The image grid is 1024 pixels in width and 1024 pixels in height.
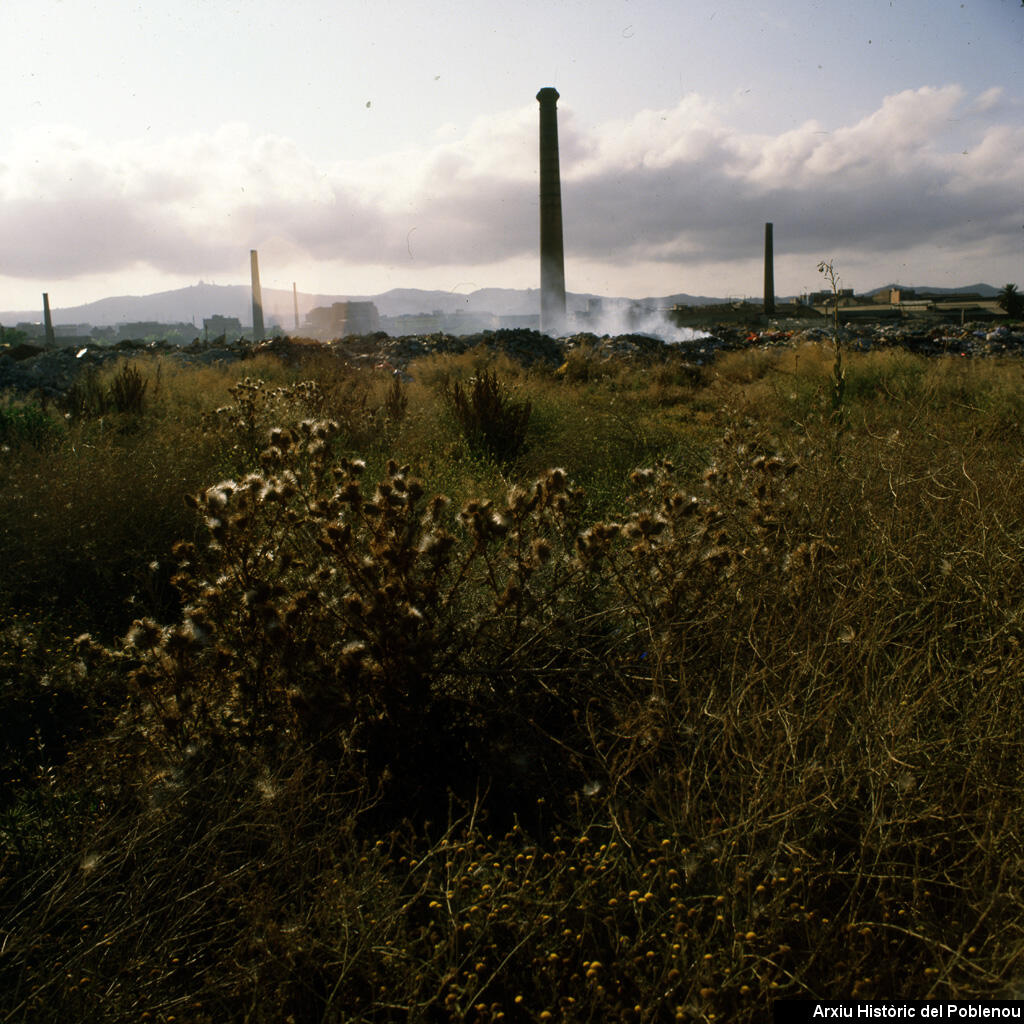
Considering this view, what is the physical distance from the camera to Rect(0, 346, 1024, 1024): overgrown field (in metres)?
1.71

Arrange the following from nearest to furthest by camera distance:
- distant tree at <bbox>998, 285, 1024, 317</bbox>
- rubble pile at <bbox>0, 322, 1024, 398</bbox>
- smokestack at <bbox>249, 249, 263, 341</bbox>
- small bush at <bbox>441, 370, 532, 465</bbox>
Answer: small bush at <bbox>441, 370, 532, 465</bbox> → rubble pile at <bbox>0, 322, 1024, 398</bbox> → distant tree at <bbox>998, 285, 1024, 317</bbox> → smokestack at <bbox>249, 249, 263, 341</bbox>

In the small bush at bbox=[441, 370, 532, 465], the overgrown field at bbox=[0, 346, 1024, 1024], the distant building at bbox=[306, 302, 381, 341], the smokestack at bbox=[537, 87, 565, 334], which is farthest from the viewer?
the distant building at bbox=[306, 302, 381, 341]

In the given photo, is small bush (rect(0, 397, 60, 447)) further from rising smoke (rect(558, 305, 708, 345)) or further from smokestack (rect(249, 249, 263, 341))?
smokestack (rect(249, 249, 263, 341))

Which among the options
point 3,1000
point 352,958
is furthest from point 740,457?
point 3,1000

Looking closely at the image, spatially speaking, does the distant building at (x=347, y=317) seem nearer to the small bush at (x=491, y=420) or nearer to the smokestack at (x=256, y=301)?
the smokestack at (x=256, y=301)

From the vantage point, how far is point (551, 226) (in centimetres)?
2673

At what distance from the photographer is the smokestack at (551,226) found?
25.9 meters

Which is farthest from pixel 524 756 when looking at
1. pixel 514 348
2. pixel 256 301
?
pixel 256 301

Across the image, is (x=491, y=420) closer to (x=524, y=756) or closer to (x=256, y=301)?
(x=524, y=756)

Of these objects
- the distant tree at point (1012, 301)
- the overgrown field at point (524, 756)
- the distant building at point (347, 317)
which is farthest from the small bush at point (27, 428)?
the distant building at point (347, 317)

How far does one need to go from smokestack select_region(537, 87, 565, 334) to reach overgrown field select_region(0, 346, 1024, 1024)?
948 inches

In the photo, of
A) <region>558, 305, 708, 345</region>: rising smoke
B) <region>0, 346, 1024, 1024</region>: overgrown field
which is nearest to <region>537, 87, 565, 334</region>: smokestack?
<region>558, 305, 708, 345</region>: rising smoke

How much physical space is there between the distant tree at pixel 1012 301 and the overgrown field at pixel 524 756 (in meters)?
23.3

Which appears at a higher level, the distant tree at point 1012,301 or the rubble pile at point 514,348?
the distant tree at point 1012,301
